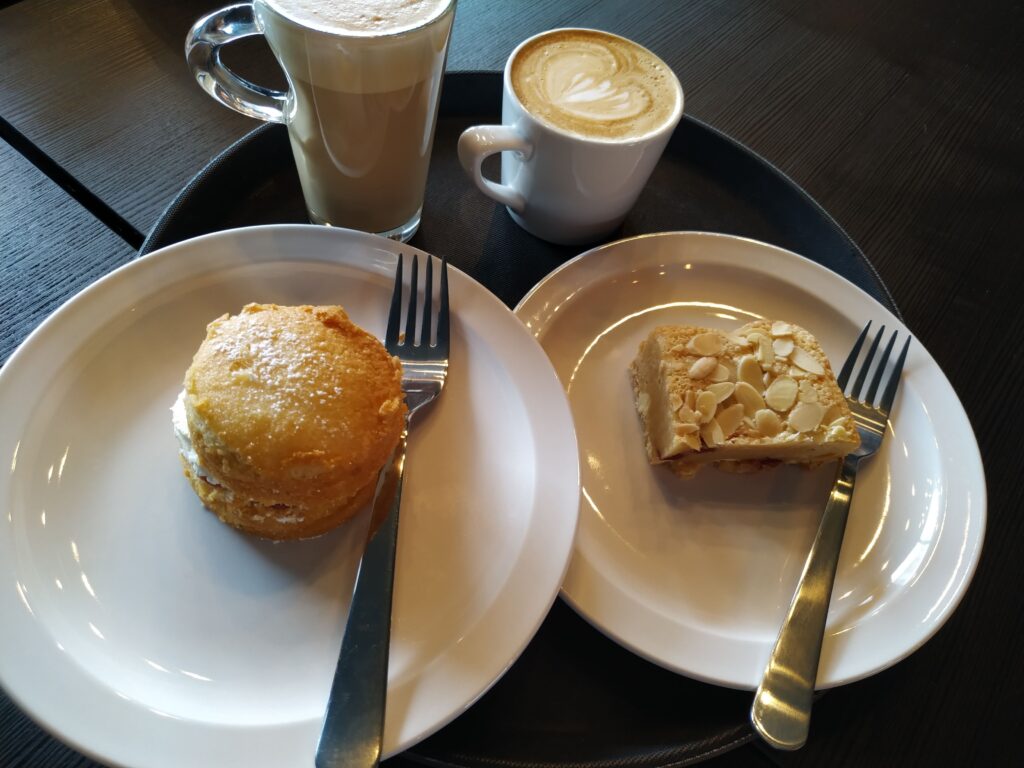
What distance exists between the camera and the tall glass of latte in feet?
2.43

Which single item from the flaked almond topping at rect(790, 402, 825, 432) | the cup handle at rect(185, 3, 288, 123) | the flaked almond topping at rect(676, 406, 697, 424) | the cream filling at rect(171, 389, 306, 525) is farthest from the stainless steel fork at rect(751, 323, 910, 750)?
the cup handle at rect(185, 3, 288, 123)

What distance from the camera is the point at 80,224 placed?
974 millimetres

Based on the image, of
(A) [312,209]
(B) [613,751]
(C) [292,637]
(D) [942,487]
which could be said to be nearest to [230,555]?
(C) [292,637]

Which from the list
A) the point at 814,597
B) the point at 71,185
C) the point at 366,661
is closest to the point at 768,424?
the point at 814,597

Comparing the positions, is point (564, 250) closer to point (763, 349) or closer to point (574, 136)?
point (574, 136)

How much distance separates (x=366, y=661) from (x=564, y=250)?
2.32 feet

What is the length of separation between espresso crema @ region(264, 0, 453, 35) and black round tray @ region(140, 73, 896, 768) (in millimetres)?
350

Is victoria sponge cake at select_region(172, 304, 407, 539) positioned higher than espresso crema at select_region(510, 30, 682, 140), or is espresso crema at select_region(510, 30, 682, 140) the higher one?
espresso crema at select_region(510, 30, 682, 140)

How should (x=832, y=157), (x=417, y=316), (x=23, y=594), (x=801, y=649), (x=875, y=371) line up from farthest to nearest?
(x=832, y=157) → (x=875, y=371) → (x=417, y=316) → (x=801, y=649) → (x=23, y=594)

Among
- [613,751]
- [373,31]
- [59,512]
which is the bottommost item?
[613,751]

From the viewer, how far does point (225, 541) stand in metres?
0.69

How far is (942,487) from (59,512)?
1037 mm

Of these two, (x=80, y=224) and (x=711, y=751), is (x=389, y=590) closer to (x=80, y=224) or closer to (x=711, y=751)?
(x=711, y=751)

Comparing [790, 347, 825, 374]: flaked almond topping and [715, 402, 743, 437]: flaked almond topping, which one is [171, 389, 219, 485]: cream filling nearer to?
[715, 402, 743, 437]: flaked almond topping
